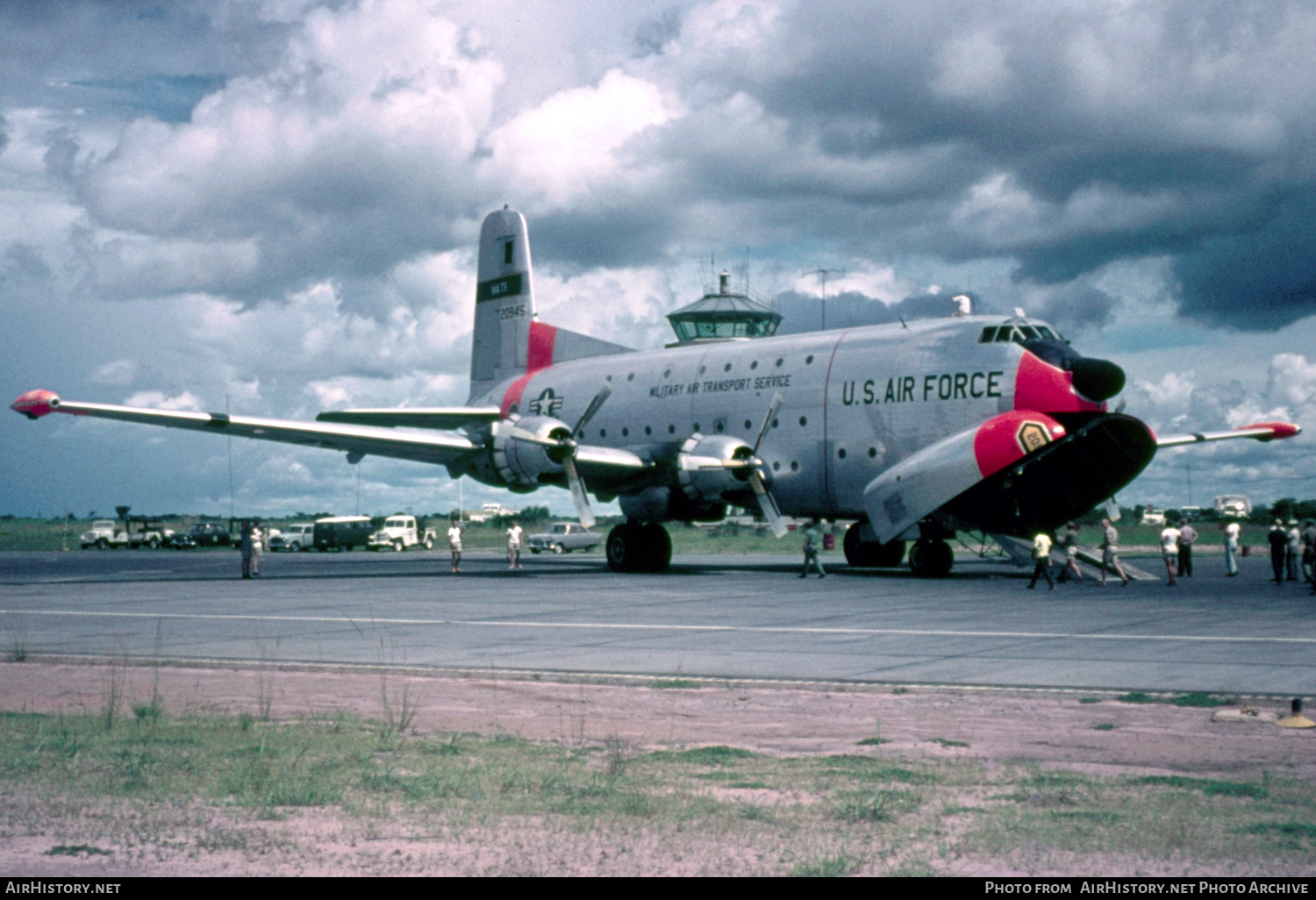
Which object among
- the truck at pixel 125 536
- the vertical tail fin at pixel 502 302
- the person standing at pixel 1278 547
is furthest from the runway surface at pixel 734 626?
the truck at pixel 125 536

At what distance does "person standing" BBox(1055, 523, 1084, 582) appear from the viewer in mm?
28828

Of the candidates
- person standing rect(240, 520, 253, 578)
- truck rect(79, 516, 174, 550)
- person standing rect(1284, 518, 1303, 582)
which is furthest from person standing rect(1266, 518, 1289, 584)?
truck rect(79, 516, 174, 550)

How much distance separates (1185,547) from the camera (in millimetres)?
32812

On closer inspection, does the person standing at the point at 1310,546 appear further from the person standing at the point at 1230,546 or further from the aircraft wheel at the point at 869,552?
the aircraft wheel at the point at 869,552

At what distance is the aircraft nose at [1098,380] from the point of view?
25.7 meters

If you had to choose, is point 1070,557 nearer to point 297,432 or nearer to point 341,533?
point 297,432

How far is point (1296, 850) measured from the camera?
566 cm

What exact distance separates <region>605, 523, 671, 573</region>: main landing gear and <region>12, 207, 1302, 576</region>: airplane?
0.05m

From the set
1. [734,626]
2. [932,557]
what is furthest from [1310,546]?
[734,626]

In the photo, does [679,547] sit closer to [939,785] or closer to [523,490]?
[523,490]

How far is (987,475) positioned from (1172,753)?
18.3m

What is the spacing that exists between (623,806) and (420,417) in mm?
30905

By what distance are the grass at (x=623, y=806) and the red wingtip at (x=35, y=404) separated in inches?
810
